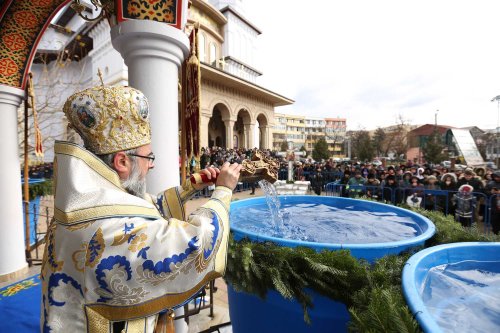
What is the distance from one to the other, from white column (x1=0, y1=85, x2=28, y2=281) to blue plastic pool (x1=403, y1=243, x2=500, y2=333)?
5.55 meters

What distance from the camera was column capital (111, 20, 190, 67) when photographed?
2398 millimetres

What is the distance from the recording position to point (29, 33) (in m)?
4.38

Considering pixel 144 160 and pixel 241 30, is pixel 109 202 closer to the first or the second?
pixel 144 160

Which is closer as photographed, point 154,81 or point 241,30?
point 154,81

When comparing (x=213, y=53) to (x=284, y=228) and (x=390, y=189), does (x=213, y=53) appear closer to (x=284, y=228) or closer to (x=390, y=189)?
(x=390, y=189)

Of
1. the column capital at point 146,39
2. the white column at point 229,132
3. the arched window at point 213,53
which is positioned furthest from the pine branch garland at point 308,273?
the arched window at point 213,53

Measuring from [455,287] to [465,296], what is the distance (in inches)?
3.7

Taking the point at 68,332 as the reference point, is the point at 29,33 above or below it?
above

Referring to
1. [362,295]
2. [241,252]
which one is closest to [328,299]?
[362,295]

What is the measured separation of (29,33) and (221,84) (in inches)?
741

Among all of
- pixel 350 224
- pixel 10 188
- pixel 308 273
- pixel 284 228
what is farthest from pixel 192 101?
pixel 10 188

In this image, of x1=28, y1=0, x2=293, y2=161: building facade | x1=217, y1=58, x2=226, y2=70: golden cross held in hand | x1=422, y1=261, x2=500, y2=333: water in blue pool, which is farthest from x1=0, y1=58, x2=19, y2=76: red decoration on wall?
x1=217, y1=58, x2=226, y2=70: golden cross held in hand

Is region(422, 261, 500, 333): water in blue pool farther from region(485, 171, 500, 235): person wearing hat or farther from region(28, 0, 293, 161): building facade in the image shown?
region(28, 0, 293, 161): building facade

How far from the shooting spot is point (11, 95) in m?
4.31
